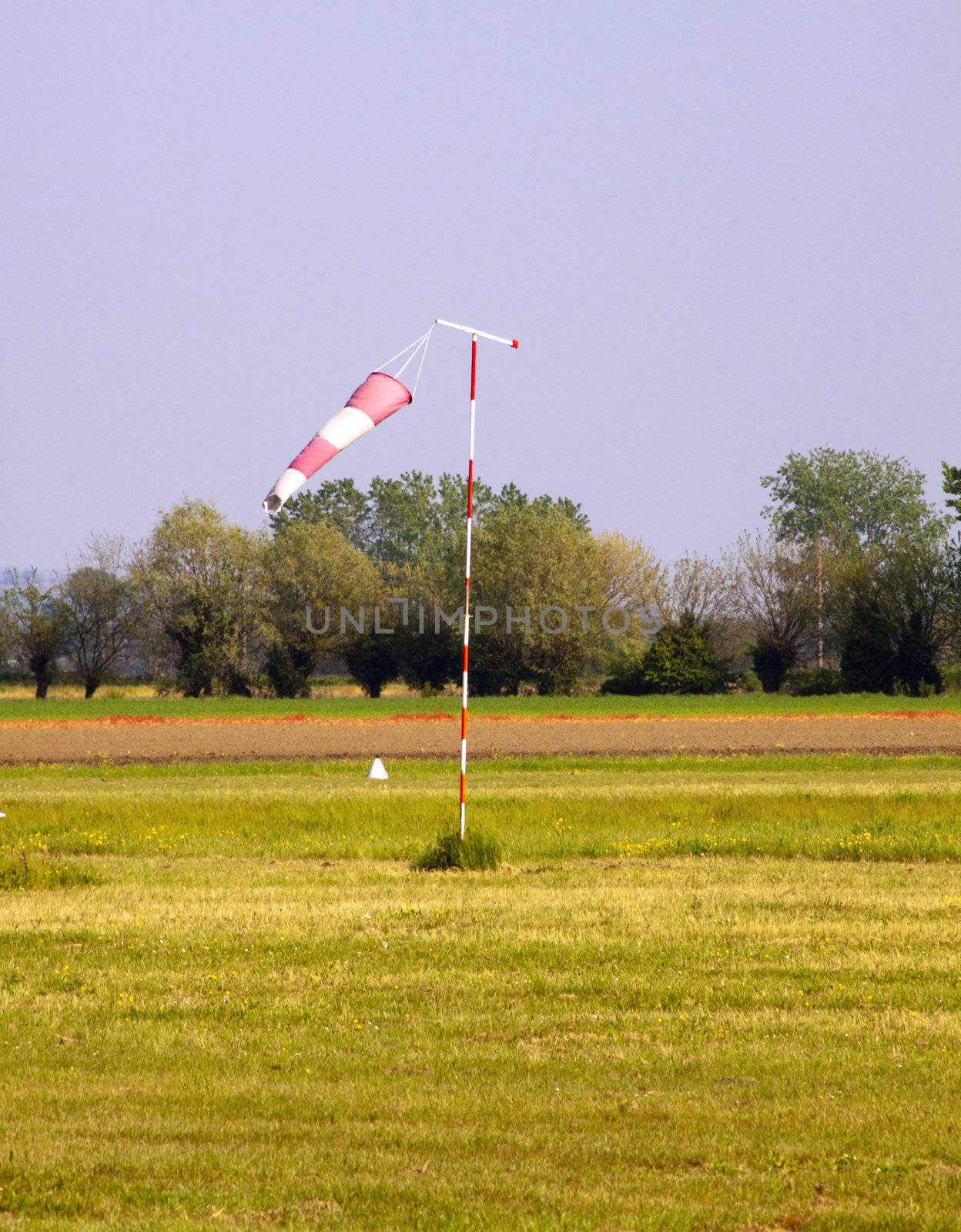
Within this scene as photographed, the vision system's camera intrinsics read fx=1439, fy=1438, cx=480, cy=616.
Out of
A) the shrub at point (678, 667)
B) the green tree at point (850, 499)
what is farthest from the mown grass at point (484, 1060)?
the green tree at point (850, 499)

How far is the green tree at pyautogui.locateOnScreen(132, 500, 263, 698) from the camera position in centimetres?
7650

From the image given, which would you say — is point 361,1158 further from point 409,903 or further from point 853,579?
point 853,579

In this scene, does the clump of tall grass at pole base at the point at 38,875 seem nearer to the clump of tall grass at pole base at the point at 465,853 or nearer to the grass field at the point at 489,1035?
the grass field at the point at 489,1035

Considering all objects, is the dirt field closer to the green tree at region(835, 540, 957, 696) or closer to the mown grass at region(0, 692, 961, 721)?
the mown grass at region(0, 692, 961, 721)

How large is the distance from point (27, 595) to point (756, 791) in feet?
197

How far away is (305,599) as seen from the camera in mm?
79250

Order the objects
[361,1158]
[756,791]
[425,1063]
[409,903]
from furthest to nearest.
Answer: [756,791] < [409,903] < [425,1063] < [361,1158]

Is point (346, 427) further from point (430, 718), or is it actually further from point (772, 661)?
point (772, 661)

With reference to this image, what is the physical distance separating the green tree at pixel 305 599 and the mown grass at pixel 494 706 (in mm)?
6752

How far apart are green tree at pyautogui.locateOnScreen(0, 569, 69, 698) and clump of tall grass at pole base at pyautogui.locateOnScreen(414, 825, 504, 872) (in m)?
62.4

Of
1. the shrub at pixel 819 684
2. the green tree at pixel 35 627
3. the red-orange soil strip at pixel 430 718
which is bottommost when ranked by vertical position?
the red-orange soil strip at pixel 430 718

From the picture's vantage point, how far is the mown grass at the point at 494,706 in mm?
60031

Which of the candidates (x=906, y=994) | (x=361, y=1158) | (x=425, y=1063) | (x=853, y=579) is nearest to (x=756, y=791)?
(x=906, y=994)

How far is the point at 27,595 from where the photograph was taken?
76125mm
